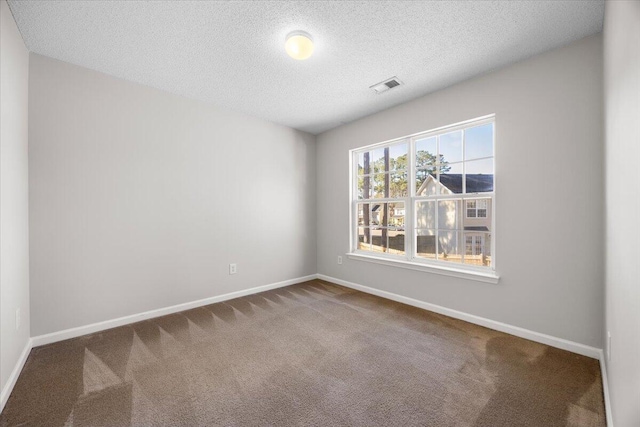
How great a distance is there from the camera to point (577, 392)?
1648 mm

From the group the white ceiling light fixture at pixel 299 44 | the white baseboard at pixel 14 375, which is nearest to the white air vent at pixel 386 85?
the white ceiling light fixture at pixel 299 44

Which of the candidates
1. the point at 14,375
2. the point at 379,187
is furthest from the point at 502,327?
the point at 14,375

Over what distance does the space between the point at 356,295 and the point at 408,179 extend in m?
1.70

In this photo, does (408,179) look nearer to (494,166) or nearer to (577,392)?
(494,166)

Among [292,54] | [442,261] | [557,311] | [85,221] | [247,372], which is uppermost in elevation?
[292,54]

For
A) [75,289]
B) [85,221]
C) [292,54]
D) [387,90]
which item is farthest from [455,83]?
[75,289]

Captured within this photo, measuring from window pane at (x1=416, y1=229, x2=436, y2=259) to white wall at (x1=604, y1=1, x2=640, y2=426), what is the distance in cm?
169

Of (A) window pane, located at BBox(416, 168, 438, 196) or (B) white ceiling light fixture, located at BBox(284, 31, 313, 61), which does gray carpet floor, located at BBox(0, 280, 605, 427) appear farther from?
(B) white ceiling light fixture, located at BBox(284, 31, 313, 61)

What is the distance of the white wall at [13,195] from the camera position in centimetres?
166

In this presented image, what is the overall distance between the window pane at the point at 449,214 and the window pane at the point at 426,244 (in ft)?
0.53

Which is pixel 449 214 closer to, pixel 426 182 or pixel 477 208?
pixel 477 208

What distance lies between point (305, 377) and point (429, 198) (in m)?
2.33

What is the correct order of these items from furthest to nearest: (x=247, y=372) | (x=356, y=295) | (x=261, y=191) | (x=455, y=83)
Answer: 1. (x=261, y=191)
2. (x=356, y=295)
3. (x=455, y=83)
4. (x=247, y=372)

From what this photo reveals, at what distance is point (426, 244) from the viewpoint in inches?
125
